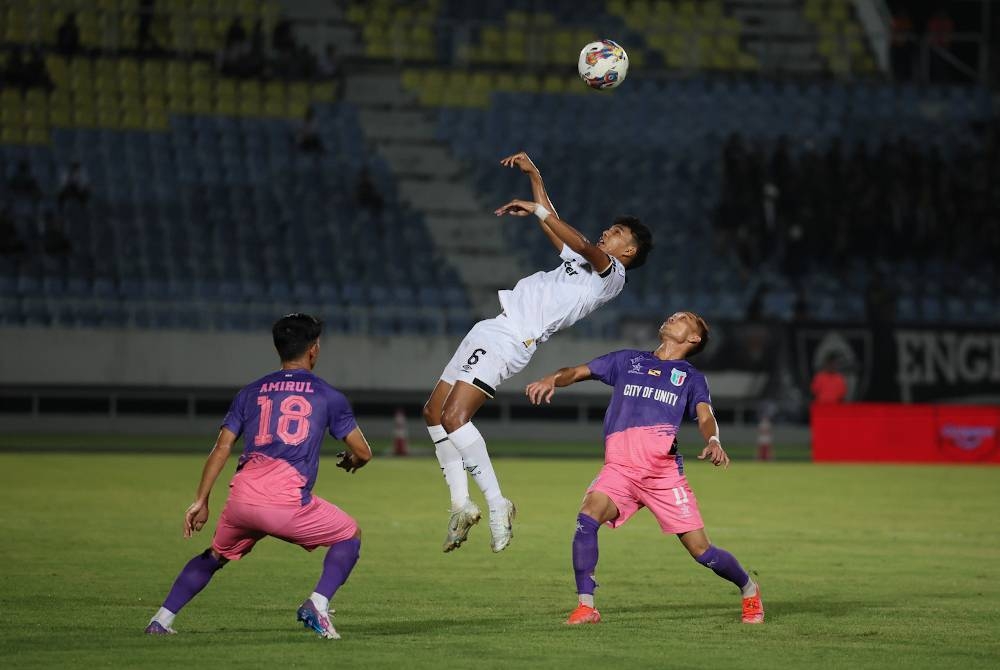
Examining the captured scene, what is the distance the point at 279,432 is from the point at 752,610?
3193 mm

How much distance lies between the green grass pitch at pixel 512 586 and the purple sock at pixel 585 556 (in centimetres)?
31

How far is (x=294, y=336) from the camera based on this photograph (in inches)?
327

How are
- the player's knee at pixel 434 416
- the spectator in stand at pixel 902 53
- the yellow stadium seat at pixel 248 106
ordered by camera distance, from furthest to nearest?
the spectator in stand at pixel 902 53 → the yellow stadium seat at pixel 248 106 → the player's knee at pixel 434 416

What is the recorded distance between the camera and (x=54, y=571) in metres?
11.1

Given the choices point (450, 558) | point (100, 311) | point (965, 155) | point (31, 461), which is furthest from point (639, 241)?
point (965, 155)

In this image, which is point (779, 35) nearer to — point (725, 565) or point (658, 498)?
point (658, 498)

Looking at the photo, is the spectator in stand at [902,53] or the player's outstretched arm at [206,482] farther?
the spectator in stand at [902,53]

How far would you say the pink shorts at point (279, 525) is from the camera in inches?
321

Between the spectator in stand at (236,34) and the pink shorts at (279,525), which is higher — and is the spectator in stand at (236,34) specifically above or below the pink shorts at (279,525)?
above

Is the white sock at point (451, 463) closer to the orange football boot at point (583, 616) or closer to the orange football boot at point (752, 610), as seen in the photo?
the orange football boot at point (583, 616)

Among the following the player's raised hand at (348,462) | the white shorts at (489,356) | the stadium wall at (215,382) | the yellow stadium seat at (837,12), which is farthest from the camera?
the yellow stadium seat at (837,12)

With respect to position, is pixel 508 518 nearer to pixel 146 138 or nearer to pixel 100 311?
pixel 100 311

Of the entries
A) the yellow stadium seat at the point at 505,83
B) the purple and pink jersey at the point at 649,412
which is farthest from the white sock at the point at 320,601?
the yellow stadium seat at the point at 505,83

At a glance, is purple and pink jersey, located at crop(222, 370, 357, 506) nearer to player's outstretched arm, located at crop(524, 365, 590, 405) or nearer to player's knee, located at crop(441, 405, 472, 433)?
player's outstretched arm, located at crop(524, 365, 590, 405)
